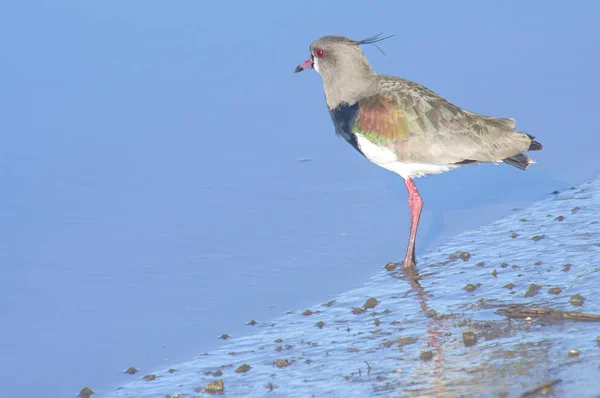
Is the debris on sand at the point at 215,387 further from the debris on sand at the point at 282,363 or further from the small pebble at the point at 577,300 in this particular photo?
the small pebble at the point at 577,300

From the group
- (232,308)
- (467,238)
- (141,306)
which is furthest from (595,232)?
(141,306)

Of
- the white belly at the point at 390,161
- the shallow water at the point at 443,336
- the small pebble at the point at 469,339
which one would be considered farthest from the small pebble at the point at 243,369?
the white belly at the point at 390,161

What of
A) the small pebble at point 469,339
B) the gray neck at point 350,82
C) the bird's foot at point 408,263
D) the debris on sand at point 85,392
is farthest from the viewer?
the gray neck at point 350,82

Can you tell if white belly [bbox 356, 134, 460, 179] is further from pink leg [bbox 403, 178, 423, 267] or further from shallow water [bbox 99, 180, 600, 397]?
shallow water [bbox 99, 180, 600, 397]

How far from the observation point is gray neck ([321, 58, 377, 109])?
8.70 meters

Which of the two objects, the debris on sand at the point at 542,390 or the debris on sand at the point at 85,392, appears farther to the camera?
the debris on sand at the point at 85,392

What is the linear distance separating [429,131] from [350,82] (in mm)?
966

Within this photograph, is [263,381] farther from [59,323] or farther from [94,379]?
[59,323]

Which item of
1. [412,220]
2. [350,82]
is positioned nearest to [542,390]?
[412,220]

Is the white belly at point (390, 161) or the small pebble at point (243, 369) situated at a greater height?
the white belly at point (390, 161)

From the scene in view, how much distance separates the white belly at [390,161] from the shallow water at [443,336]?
0.77m

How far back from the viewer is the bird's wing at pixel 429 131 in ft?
27.2

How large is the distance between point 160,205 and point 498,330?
13.4 feet

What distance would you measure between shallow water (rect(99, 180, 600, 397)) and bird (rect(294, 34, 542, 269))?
661 millimetres
